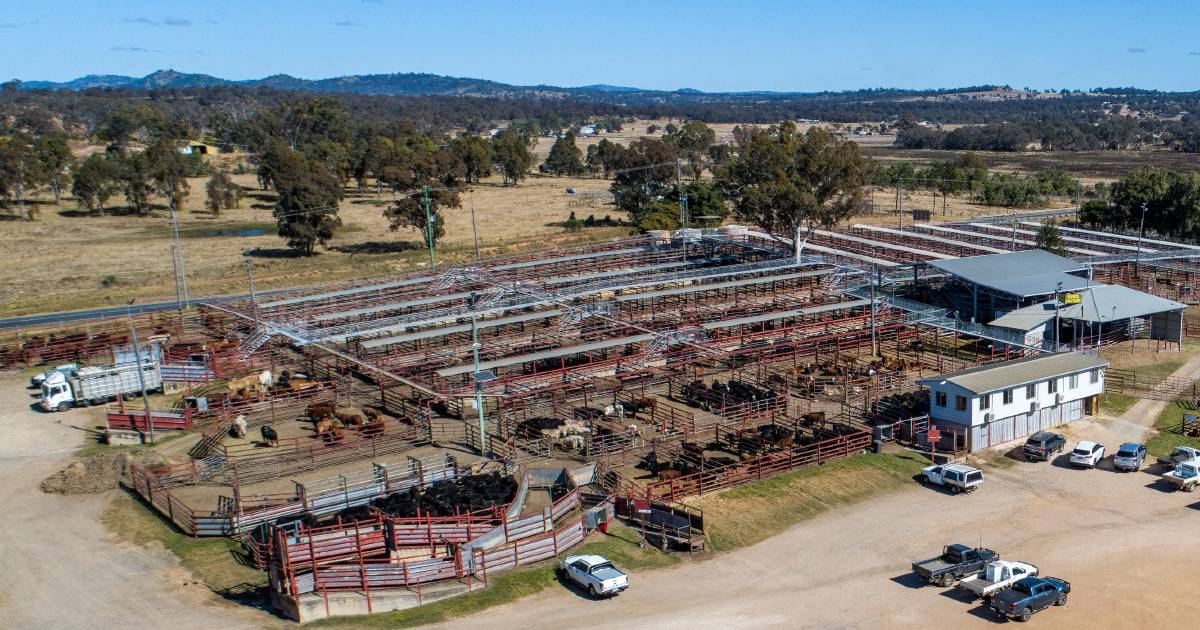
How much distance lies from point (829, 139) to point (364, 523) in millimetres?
46994

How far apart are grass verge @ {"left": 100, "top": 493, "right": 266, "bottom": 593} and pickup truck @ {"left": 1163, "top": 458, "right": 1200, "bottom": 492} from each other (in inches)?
1089

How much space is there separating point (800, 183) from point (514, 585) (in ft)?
142

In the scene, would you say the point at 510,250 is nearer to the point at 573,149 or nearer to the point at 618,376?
the point at 618,376

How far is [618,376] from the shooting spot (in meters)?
42.2

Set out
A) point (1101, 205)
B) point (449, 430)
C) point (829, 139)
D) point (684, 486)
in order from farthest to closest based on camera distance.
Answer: point (1101, 205) < point (829, 139) < point (449, 430) < point (684, 486)

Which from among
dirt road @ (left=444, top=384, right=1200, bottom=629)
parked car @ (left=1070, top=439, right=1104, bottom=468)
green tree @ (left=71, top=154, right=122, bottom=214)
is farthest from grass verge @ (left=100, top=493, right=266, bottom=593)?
green tree @ (left=71, top=154, right=122, bottom=214)

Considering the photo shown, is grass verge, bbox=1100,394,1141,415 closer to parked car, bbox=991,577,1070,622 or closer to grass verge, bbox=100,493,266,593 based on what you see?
parked car, bbox=991,577,1070,622

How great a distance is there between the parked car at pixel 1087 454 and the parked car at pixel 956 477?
393 centimetres

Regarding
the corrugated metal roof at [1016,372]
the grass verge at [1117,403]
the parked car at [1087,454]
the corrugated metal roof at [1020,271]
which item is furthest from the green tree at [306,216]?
the parked car at [1087,454]

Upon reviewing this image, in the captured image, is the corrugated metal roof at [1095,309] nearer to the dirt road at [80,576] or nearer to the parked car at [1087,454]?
the parked car at [1087,454]

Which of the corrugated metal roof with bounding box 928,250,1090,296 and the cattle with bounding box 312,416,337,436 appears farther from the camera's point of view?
the corrugated metal roof with bounding box 928,250,1090,296

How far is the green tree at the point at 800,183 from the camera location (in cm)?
6269

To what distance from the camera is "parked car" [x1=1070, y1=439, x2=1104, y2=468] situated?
3378 centimetres

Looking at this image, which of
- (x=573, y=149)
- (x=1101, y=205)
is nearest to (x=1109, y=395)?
(x=1101, y=205)
